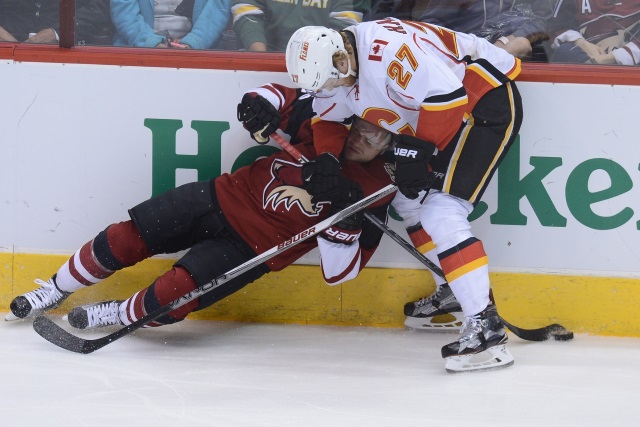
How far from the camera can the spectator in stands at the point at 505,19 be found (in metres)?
3.34

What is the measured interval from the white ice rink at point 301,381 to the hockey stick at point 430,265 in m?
0.04

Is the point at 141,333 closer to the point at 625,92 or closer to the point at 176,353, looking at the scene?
the point at 176,353

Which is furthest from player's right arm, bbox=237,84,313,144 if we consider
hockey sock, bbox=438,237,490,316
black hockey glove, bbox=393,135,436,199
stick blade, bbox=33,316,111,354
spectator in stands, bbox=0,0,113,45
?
stick blade, bbox=33,316,111,354

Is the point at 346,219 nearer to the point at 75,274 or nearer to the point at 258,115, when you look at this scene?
the point at 258,115

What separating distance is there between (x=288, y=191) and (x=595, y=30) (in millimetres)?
1189

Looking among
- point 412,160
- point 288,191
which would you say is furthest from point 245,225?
point 412,160

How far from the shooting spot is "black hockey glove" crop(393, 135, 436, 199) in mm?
2791

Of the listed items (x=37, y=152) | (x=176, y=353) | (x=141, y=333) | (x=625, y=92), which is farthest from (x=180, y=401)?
(x=625, y=92)

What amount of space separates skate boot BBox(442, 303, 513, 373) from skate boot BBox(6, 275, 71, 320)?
1.32m

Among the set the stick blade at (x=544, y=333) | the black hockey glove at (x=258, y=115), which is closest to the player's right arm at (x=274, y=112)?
the black hockey glove at (x=258, y=115)

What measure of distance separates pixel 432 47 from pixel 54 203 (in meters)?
1.44

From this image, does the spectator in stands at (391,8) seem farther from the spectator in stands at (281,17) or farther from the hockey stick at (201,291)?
the hockey stick at (201,291)

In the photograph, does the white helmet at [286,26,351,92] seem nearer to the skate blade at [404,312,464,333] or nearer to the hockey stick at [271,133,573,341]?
the hockey stick at [271,133,573,341]

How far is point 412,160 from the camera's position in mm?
2793
